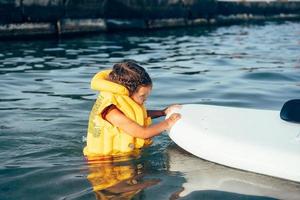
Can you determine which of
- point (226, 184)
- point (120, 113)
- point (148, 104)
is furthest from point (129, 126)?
point (148, 104)

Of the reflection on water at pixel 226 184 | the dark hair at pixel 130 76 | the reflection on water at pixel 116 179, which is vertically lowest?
the reflection on water at pixel 226 184

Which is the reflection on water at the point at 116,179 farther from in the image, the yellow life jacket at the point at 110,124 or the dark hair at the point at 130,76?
the dark hair at the point at 130,76

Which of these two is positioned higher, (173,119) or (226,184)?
(173,119)

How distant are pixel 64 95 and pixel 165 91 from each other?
139 cm

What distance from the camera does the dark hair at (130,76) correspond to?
343cm

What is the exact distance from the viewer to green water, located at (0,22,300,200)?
3.04 m

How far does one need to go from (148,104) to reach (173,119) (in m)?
1.93

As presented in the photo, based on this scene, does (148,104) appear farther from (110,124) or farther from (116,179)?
(116,179)

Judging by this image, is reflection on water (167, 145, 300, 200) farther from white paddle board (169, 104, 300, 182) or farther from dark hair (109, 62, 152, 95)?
dark hair (109, 62, 152, 95)

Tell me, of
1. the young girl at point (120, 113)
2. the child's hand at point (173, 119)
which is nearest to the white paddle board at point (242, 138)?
the child's hand at point (173, 119)

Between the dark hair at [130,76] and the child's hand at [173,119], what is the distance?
0.43 meters

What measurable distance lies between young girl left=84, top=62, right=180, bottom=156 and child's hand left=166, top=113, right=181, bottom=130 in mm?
180

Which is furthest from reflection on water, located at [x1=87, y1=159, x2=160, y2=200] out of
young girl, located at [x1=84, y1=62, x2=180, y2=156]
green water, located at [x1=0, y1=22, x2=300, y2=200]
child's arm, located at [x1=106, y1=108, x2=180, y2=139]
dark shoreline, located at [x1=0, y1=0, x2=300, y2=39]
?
dark shoreline, located at [x1=0, y1=0, x2=300, y2=39]

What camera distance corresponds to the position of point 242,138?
132 inches
